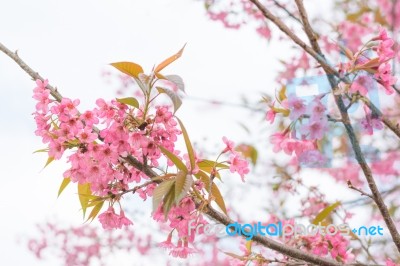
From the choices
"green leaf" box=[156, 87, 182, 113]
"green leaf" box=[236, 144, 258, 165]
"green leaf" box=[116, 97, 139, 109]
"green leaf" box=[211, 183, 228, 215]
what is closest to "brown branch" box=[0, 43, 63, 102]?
"green leaf" box=[116, 97, 139, 109]

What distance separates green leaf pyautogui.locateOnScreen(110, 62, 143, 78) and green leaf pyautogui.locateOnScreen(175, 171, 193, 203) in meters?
0.25

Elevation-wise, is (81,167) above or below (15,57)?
below

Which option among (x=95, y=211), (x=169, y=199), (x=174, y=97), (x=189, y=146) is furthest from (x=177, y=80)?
(x=95, y=211)

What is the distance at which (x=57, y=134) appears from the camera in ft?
3.64

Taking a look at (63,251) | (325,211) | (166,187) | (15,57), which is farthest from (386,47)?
(63,251)

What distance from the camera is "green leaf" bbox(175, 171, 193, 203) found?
98cm

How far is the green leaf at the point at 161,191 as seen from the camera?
3.18 feet

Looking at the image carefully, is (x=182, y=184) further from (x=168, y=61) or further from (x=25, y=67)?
(x=25, y=67)

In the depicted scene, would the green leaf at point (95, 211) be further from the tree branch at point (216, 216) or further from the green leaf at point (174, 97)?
the green leaf at point (174, 97)

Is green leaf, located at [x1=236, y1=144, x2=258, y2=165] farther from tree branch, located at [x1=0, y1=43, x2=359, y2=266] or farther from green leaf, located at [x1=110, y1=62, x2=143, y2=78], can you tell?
green leaf, located at [x1=110, y1=62, x2=143, y2=78]

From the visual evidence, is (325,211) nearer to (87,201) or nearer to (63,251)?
(87,201)

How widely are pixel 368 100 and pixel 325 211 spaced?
35cm

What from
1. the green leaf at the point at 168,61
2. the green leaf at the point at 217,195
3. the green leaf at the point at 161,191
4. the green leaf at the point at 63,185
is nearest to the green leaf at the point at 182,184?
the green leaf at the point at 161,191

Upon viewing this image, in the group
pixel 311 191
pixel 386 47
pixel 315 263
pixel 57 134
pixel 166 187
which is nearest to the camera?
pixel 166 187
